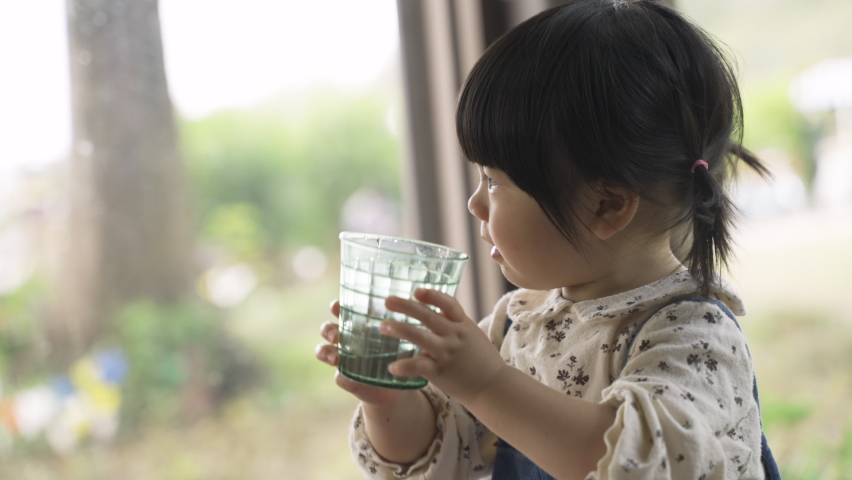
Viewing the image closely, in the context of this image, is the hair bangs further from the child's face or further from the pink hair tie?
the pink hair tie

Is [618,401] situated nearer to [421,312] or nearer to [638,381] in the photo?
[638,381]

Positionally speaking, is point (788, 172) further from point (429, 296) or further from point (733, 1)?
point (429, 296)

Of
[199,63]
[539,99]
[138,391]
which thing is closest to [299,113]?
[199,63]

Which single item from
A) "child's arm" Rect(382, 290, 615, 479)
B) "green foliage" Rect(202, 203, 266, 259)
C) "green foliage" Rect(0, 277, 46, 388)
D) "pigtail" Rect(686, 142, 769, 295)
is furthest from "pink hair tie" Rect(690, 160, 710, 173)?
"green foliage" Rect(0, 277, 46, 388)

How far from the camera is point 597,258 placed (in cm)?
81

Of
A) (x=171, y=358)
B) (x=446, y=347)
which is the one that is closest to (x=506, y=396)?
(x=446, y=347)

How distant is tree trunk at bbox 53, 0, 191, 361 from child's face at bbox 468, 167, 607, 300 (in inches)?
23.0

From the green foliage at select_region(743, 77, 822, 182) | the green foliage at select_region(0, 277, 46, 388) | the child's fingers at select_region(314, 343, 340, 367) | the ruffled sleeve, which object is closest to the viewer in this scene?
the ruffled sleeve

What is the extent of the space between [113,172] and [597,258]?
0.73 m

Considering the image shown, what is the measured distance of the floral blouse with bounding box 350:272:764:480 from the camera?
63 cm

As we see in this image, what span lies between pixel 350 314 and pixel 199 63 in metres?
0.68

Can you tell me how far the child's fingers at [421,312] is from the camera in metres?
0.63

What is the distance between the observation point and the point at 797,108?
1.18m

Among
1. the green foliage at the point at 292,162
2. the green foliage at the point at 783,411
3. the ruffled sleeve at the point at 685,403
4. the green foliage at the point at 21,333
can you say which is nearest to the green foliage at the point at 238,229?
the green foliage at the point at 292,162
